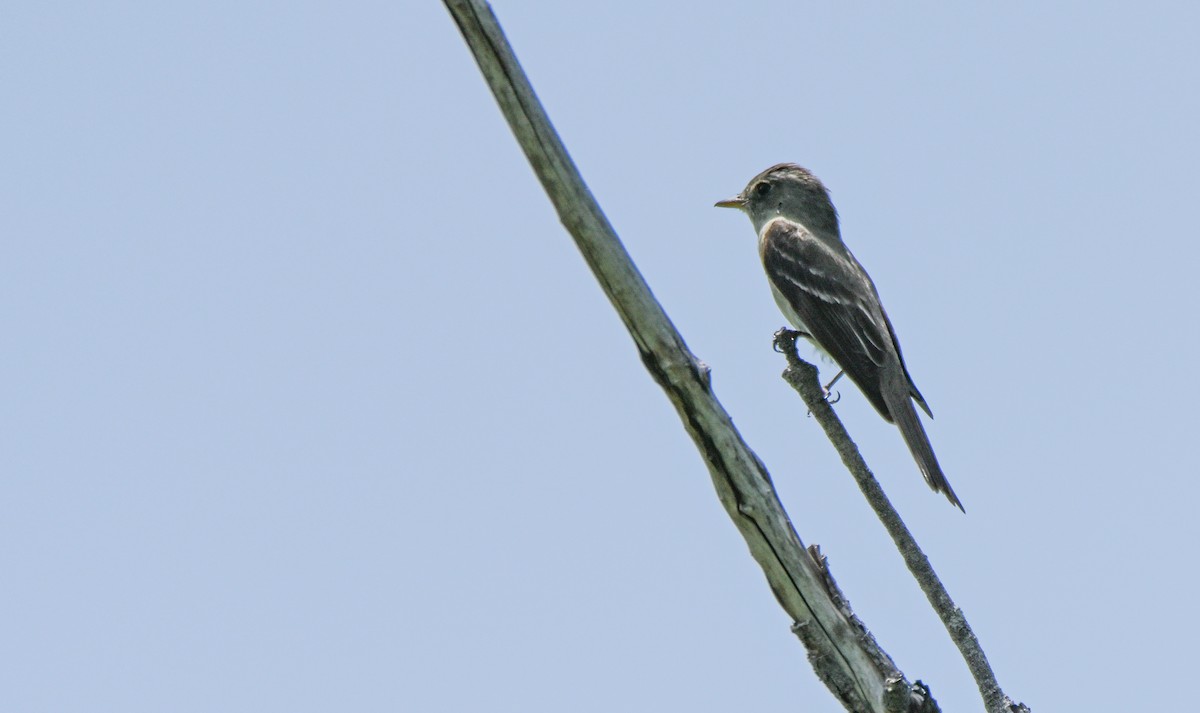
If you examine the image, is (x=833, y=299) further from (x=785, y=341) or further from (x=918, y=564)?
(x=918, y=564)

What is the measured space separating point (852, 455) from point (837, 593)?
1.15 metres

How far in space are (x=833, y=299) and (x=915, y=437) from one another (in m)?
1.92

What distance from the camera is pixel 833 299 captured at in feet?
36.3

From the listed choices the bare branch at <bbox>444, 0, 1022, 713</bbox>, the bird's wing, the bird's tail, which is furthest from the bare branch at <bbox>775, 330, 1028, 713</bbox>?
the bird's wing

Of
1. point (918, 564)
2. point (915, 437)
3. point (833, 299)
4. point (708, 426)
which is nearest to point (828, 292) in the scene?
point (833, 299)

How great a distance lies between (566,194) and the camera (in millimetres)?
4684

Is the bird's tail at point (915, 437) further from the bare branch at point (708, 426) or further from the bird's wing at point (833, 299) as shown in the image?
the bare branch at point (708, 426)

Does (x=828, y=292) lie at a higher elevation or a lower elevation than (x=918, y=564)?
higher

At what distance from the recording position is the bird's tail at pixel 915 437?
341 inches

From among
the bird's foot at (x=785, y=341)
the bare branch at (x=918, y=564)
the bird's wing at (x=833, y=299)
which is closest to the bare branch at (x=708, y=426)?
the bare branch at (x=918, y=564)

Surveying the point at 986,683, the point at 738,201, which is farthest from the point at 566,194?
the point at 738,201

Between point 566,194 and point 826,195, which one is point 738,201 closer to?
point 826,195

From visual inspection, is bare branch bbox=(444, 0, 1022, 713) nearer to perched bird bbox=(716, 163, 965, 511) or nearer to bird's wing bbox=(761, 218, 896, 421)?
perched bird bbox=(716, 163, 965, 511)

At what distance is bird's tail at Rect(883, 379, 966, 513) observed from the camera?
28.5ft
